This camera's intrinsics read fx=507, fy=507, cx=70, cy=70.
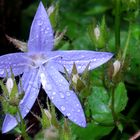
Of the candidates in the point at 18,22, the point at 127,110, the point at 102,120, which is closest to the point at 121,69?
the point at 102,120

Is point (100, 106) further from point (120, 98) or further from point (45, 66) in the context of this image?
point (45, 66)

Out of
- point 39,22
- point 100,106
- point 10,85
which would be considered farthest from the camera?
point 100,106

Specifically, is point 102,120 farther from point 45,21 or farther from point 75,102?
point 45,21

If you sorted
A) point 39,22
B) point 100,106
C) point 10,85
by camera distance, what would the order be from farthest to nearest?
point 100,106, point 39,22, point 10,85

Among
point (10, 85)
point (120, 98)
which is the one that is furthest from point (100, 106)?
point (10, 85)

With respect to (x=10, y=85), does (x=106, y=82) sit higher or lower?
lower

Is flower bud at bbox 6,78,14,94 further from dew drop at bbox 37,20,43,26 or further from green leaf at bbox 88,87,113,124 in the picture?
green leaf at bbox 88,87,113,124

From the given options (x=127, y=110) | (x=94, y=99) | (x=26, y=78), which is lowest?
(x=127, y=110)

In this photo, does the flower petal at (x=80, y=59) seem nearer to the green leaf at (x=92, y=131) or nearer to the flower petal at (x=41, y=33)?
the flower petal at (x=41, y=33)

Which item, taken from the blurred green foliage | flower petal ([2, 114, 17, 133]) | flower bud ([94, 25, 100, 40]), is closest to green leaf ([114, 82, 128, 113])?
the blurred green foliage
